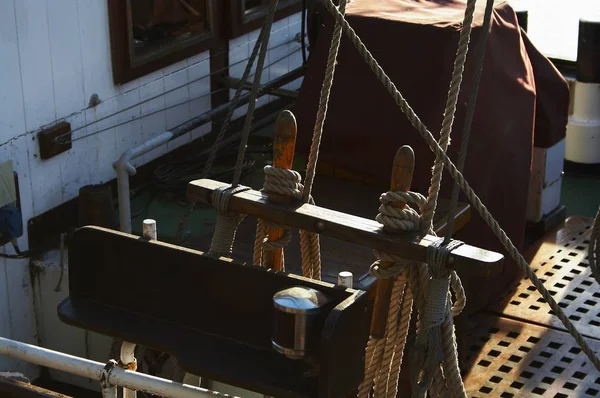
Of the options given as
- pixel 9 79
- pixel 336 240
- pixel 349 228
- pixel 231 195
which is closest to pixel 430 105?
pixel 336 240

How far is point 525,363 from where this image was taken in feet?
17.9

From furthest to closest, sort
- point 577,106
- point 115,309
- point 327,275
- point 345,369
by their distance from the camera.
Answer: point 577,106, point 327,275, point 115,309, point 345,369

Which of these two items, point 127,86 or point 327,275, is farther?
point 127,86

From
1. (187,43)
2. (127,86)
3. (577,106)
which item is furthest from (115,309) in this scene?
(577,106)

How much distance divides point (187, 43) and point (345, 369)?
4027 millimetres

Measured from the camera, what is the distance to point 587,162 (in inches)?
317

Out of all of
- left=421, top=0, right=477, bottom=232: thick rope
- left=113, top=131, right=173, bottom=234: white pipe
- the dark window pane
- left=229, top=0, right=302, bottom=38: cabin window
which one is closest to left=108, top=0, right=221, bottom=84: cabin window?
the dark window pane

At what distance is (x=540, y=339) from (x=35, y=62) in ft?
10.4

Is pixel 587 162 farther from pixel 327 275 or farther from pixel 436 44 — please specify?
pixel 327 275

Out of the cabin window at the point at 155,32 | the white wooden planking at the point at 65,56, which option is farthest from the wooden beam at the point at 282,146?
the cabin window at the point at 155,32

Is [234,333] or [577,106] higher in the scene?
[234,333]

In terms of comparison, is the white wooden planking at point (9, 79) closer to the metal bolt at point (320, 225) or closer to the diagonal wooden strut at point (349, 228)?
the diagonal wooden strut at point (349, 228)

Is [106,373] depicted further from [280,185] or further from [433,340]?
[433,340]

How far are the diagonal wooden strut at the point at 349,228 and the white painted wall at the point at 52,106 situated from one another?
222 centimetres
